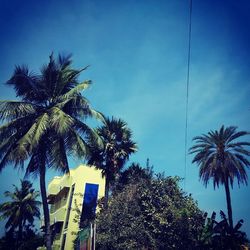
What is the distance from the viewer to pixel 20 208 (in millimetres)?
47281

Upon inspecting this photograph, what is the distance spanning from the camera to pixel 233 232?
27.0 metres

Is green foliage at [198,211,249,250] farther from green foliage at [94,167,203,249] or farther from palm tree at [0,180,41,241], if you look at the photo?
palm tree at [0,180,41,241]

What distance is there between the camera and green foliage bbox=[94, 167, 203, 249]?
20092 millimetres

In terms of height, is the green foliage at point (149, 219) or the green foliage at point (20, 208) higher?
the green foliage at point (20, 208)

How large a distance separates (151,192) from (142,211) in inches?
63.0

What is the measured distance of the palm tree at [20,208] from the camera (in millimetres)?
45938

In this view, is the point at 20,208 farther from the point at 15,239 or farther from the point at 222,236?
the point at 222,236

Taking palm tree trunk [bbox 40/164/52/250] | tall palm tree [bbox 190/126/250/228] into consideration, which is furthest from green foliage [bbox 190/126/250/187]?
palm tree trunk [bbox 40/164/52/250]

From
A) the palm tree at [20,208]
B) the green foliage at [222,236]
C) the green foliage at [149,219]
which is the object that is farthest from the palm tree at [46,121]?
the palm tree at [20,208]

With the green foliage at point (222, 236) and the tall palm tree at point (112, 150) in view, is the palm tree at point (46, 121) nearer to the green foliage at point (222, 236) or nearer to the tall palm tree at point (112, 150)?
the tall palm tree at point (112, 150)

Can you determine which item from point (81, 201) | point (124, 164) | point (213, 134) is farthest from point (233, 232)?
point (81, 201)

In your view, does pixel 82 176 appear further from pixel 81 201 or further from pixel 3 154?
pixel 3 154

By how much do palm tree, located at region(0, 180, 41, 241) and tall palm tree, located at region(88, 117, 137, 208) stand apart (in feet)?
88.2

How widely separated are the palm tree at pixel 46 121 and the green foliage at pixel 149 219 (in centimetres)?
607
